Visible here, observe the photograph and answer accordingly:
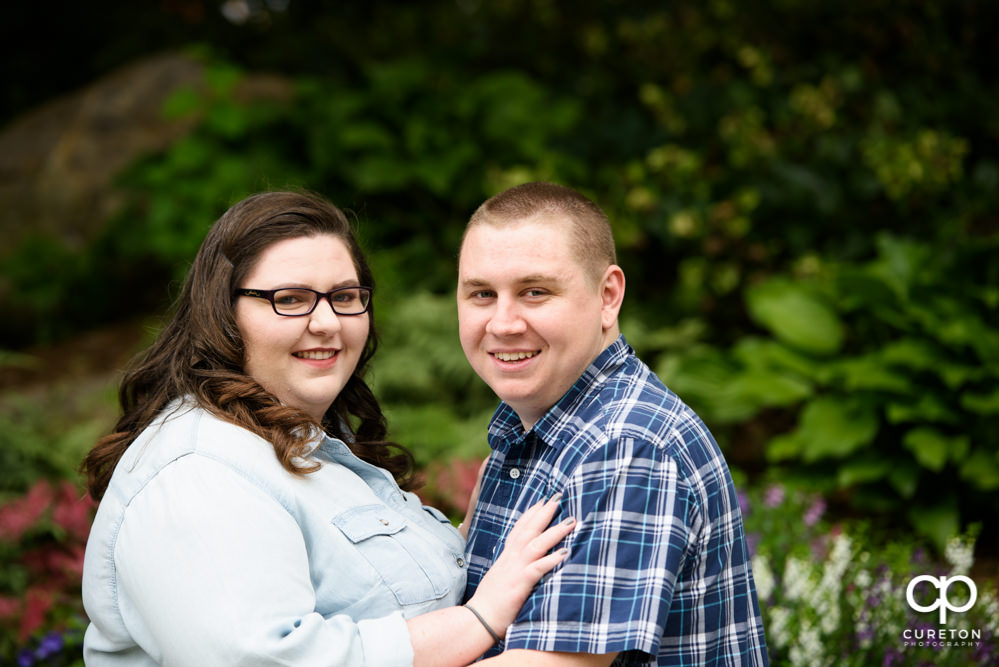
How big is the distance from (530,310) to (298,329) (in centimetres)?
56

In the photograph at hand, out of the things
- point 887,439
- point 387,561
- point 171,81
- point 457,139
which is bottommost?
point 387,561

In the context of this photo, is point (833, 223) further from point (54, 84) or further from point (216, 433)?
point (54, 84)

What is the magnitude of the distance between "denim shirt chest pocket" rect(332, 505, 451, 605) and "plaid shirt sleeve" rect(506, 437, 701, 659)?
299 mm

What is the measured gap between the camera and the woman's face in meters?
2.14

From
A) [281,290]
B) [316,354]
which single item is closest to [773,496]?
[316,354]

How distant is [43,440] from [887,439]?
4.86 metres

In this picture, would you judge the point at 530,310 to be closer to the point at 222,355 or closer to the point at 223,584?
the point at 222,355

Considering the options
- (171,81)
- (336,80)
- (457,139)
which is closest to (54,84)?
(171,81)

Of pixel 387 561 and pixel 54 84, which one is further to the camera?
pixel 54 84

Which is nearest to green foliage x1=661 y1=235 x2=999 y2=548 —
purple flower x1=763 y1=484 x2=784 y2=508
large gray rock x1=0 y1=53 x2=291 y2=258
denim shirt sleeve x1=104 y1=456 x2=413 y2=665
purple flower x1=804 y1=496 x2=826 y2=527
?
purple flower x1=763 y1=484 x2=784 y2=508

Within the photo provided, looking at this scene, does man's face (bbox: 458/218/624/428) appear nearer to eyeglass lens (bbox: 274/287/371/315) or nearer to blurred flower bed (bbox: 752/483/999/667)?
eyeglass lens (bbox: 274/287/371/315)

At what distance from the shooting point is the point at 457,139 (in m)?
7.36

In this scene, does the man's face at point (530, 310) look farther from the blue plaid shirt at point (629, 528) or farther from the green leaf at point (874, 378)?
the green leaf at point (874, 378)

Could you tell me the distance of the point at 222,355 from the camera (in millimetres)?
2135
